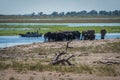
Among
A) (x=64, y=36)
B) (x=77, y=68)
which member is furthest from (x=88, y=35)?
(x=77, y=68)

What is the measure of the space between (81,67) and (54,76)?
2.48 m

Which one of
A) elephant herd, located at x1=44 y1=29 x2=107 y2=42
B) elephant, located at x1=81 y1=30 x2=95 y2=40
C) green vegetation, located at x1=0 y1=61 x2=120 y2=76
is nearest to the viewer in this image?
green vegetation, located at x1=0 y1=61 x2=120 y2=76

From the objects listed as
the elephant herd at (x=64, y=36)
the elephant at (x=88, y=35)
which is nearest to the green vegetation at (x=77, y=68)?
the elephant herd at (x=64, y=36)

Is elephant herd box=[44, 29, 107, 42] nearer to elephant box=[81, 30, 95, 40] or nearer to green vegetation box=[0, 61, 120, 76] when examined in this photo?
elephant box=[81, 30, 95, 40]

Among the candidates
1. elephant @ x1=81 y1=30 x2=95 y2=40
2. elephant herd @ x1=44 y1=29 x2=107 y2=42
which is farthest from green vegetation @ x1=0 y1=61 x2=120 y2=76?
elephant @ x1=81 y1=30 x2=95 y2=40

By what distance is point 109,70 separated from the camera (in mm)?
17172

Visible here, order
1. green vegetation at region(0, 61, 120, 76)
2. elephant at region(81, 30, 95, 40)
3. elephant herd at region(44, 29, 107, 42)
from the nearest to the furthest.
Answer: green vegetation at region(0, 61, 120, 76), elephant herd at region(44, 29, 107, 42), elephant at region(81, 30, 95, 40)

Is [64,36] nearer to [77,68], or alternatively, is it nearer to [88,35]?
[88,35]

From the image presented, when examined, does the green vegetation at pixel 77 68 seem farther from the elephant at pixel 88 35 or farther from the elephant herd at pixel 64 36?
the elephant at pixel 88 35

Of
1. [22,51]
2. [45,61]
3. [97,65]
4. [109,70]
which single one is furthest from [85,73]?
[22,51]

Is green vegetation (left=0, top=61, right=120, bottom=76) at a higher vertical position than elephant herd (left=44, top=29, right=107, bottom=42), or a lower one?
higher

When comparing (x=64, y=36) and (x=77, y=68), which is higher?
(x=77, y=68)

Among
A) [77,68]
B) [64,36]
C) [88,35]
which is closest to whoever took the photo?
[77,68]

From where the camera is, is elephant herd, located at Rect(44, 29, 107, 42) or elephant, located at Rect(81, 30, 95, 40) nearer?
elephant herd, located at Rect(44, 29, 107, 42)
